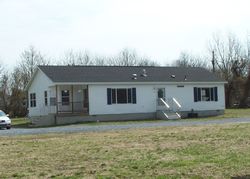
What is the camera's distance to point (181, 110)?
4588 centimetres

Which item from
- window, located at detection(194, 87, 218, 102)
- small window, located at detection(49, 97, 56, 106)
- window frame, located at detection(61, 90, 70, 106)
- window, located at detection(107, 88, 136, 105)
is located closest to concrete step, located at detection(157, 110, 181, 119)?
window, located at detection(107, 88, 136, 105)

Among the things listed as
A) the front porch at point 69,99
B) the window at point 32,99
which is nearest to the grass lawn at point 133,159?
the front porch at point 69,99

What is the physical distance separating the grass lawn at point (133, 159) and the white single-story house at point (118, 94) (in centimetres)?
2316

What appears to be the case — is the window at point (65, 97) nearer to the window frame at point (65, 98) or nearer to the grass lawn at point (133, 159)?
the window frame at point (65, 98)

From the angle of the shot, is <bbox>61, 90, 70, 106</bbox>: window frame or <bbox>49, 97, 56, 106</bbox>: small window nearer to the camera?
<bbox>49, 97, 56, 106</bbox>: small window

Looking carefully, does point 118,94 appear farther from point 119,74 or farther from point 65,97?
point 65,97

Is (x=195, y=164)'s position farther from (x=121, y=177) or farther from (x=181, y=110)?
(x=181, y=110)

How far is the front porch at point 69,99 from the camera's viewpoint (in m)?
42.3

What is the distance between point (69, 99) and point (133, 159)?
3041 centimetres

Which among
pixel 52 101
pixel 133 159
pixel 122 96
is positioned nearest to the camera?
pixel 133 159

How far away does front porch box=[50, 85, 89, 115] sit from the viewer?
139ft

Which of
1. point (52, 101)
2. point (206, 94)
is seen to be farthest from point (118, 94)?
point (206, 94)

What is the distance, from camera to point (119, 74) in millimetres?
45344

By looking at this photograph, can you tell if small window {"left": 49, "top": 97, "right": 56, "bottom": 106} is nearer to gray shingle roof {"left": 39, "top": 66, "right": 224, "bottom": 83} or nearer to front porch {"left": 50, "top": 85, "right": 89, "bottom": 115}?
front porch {"left": 50, "top": 85, "right": 89, "bottom": 115}
